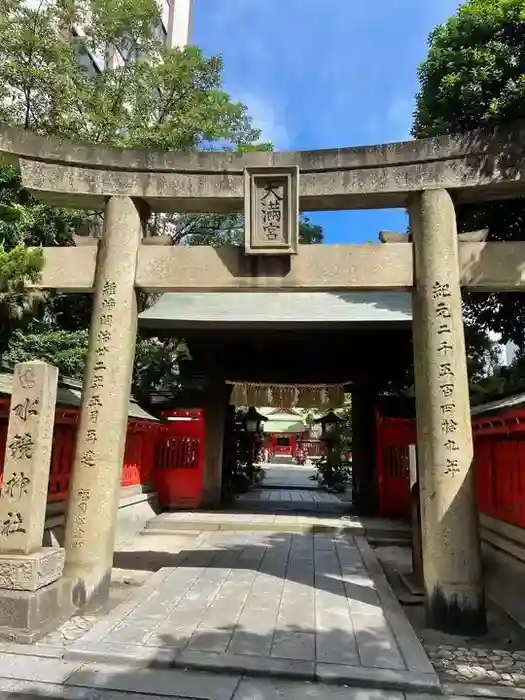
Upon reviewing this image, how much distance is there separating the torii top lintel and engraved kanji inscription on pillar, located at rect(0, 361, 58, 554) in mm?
2799

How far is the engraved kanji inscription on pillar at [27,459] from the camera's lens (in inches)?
207

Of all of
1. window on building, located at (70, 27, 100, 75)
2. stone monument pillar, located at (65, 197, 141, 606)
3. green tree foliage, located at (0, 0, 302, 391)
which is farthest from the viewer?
window on building, located at (70, 27, 100, 75)

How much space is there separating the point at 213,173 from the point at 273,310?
555 centimetres

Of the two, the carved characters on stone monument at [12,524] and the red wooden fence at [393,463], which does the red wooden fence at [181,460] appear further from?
the carved characters on stone monument at [12,524]

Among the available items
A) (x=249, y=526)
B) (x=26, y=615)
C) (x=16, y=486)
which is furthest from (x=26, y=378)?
(x=249, y=526)

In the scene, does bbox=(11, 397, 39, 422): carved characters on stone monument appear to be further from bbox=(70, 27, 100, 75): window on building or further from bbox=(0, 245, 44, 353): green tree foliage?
bbox=(70, 27, 100, 75): window on building

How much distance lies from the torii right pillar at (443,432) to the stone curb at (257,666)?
1.71 m

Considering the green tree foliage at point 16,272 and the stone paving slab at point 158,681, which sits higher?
the green tree foliage at point 16,272

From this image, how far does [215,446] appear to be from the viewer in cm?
1353

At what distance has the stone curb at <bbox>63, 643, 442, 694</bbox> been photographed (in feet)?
13.4

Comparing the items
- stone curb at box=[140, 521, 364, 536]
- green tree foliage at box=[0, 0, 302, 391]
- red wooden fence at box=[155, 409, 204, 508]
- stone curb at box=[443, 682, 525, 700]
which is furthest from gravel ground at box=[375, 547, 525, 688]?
green tree foliage at box=[0, 0, 302, 391]

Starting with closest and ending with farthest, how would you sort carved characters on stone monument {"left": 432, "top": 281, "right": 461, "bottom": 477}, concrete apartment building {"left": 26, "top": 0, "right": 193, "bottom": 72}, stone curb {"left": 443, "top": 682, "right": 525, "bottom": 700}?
1. stone curb {"left": 443, "top": 682, "right": 525, "bottom": 700}
2. carved characters on stone monument {"left": 432, "top": 281, "right": 461, "bottom": 477}
3. concrete apartment building {"left": 26, "top": 0, "right": 193, "bottom": 72}

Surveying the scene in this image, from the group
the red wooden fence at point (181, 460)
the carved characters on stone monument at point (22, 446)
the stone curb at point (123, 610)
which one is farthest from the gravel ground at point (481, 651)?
the red wooden fence at point (181, 460)

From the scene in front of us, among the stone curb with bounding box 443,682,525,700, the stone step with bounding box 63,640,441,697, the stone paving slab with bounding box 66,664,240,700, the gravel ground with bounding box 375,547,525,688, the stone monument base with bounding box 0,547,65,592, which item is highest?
the stone monument base with bounding box 0,547,65,592
